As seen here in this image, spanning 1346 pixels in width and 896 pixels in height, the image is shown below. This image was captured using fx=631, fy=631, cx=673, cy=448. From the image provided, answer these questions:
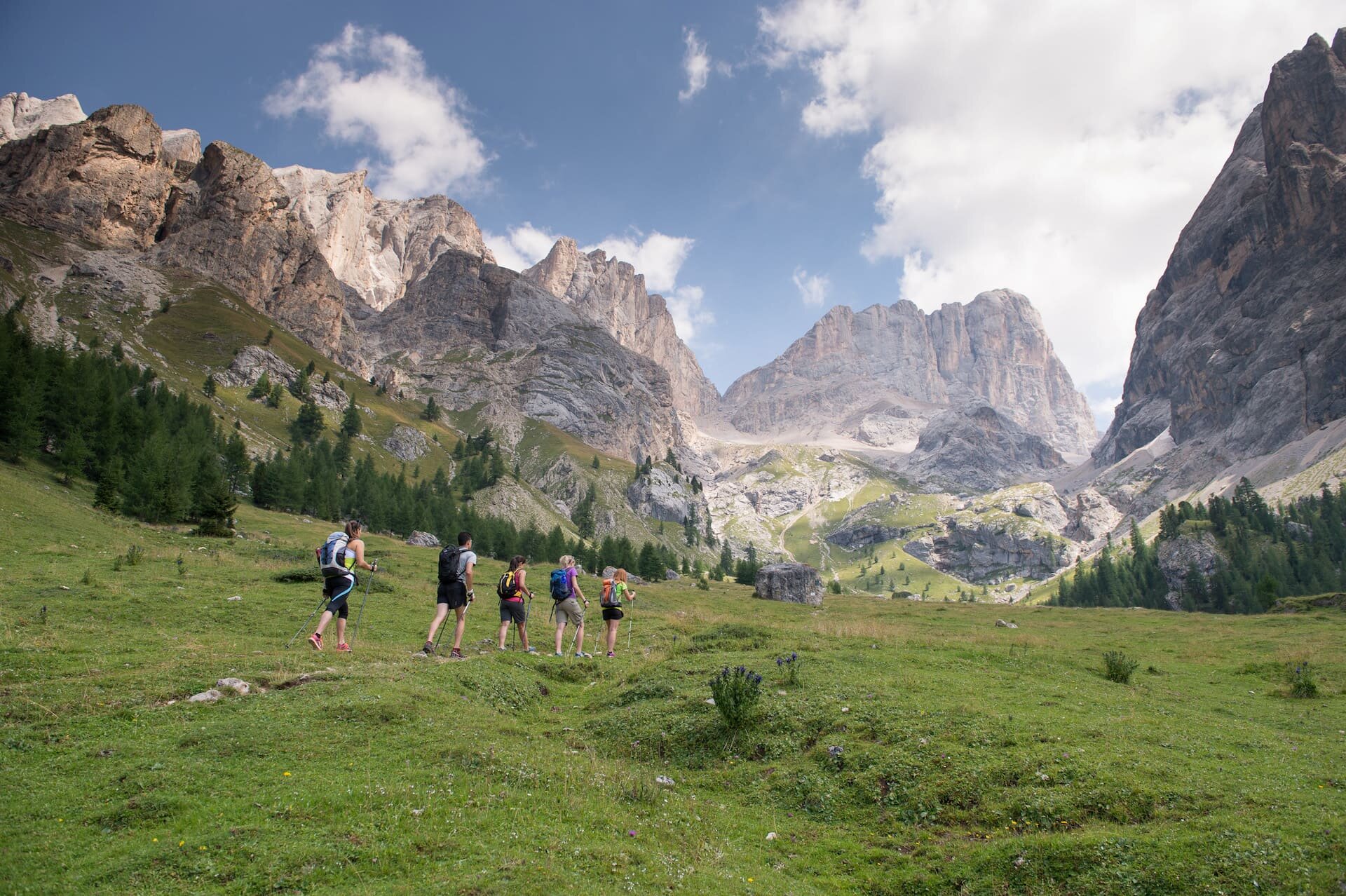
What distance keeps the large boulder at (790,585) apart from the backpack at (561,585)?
179 feet

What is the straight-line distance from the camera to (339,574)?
19203 millimetres

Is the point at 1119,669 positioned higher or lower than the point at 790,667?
higher

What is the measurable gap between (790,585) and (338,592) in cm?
6344

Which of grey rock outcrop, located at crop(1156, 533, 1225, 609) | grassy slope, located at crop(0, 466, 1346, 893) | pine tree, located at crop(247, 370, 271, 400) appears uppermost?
pine tree, located at crop(247, 370, 271, 400)

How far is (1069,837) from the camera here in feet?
32.4

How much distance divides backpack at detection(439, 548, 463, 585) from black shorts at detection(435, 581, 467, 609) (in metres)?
0.07

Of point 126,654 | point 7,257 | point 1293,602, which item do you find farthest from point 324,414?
point 1293,602

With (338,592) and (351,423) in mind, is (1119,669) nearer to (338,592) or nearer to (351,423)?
(338,592)

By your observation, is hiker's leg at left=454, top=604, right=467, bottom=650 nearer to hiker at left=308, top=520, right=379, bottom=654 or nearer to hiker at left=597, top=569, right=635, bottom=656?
hiker at left=308, top=520, right=379, bottom=654

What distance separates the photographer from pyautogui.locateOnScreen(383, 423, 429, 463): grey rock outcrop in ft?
583

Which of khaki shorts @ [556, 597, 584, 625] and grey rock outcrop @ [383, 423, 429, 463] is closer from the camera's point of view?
khaki shorts @ [556, 597, 584, 625]

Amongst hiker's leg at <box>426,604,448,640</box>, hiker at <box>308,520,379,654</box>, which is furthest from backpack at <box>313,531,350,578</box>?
hiker's leg at <box>426,604,448,640</box>

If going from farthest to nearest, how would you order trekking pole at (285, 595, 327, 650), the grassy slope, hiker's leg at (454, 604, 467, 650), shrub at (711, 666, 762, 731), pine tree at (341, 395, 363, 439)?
pine tree at (341, 395, 363, 439)
hiker's leg at (454, 604, 467, 650)
trekking pole at (285, 595, 327, 650)
shrub at (711, 666, 762, 731)
the grassy slope

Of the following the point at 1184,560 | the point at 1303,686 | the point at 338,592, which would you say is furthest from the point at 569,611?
the point at 1184,560
